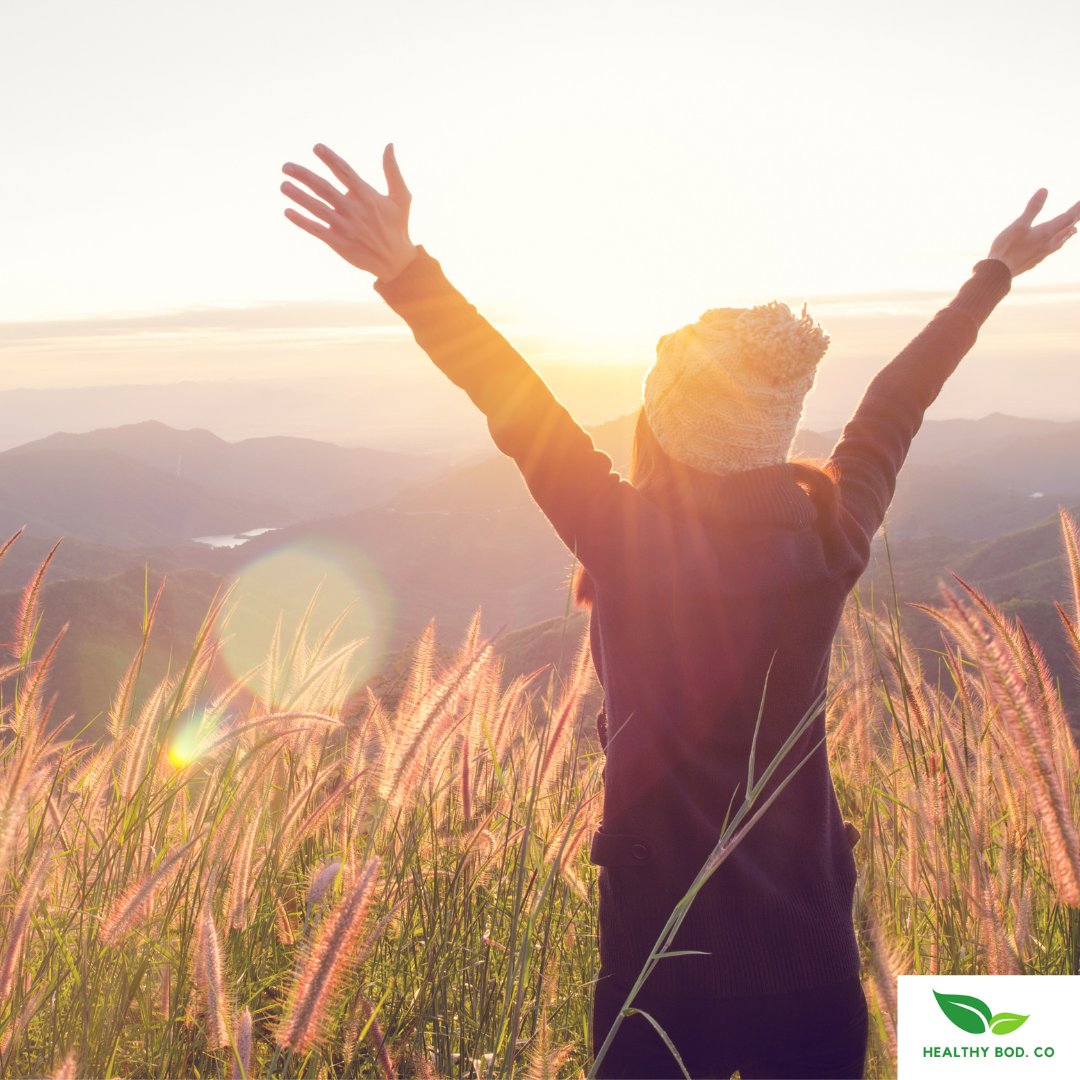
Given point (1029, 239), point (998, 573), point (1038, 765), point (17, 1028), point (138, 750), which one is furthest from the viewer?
point (998, 573)

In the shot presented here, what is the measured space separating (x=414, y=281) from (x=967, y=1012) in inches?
68.6

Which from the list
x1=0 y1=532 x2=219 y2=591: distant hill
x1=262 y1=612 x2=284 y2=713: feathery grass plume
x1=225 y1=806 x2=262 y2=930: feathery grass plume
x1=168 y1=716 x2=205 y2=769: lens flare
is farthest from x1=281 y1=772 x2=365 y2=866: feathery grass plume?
x1=0 y1=532 x2=219 y2=591: distant hill

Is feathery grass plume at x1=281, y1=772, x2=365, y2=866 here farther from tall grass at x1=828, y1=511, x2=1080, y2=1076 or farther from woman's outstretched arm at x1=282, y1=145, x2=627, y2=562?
tall grass at x1=828, y1=511, x2=1080, y2=1076

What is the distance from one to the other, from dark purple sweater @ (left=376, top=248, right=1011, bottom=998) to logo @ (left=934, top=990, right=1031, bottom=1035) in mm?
253

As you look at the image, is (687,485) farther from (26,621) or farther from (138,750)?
(26,621)

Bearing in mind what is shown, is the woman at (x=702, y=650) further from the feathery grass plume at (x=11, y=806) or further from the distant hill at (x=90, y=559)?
the distant hill at (x=90, y=559)

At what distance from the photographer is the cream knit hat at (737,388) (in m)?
1.45

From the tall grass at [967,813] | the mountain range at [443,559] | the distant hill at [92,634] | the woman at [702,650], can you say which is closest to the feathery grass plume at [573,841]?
the woman at [702,650]

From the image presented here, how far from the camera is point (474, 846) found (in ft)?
5.34

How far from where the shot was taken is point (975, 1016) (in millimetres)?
1457

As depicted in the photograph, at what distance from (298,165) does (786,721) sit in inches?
52.7

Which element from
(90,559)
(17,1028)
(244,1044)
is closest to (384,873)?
(17,1028)

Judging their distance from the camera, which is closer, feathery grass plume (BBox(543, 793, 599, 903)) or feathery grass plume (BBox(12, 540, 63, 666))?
feathery grass plume (BBox(543, 793, 599, 903))

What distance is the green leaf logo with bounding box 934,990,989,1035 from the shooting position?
145 centimetres
